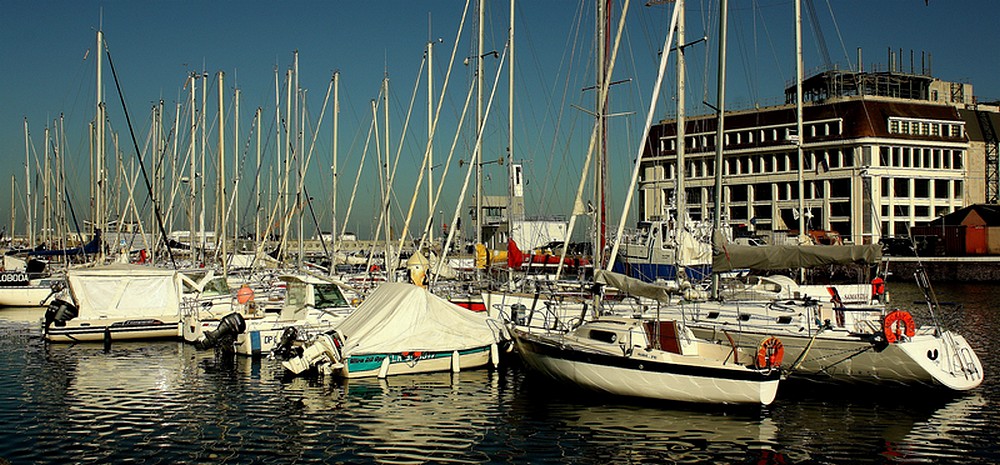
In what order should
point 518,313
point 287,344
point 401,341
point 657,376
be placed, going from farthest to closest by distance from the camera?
point 518,313
point 287,344
point 401,341
point 657,376

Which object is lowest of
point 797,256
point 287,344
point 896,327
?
point 287,344

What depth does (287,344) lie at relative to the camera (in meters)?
28.9

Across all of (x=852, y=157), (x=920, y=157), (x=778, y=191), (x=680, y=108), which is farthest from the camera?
(x=778, y=191)

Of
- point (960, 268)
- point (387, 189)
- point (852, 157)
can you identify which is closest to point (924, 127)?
point (852, 157)


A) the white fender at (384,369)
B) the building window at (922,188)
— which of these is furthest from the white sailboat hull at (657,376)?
the building window at (922,188)

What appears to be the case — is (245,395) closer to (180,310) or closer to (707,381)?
(707,381)

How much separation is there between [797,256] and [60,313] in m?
27.5

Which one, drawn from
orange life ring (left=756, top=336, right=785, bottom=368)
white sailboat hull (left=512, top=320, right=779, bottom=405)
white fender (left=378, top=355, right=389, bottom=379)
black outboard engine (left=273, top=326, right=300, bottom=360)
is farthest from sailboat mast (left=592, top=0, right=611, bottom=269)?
black outboard engine (left=273, top=326, right=300, bottom=360)

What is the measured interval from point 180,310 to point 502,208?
64516 mm

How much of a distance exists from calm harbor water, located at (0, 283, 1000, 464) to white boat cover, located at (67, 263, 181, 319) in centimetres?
770

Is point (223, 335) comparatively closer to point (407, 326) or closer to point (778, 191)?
point (407, 326)

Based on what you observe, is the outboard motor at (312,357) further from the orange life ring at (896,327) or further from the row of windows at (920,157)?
the row of windows at (920,157)

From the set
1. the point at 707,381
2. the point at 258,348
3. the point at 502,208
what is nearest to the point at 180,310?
the point at 258,348

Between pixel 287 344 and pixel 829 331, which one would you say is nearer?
pixel 829 331
